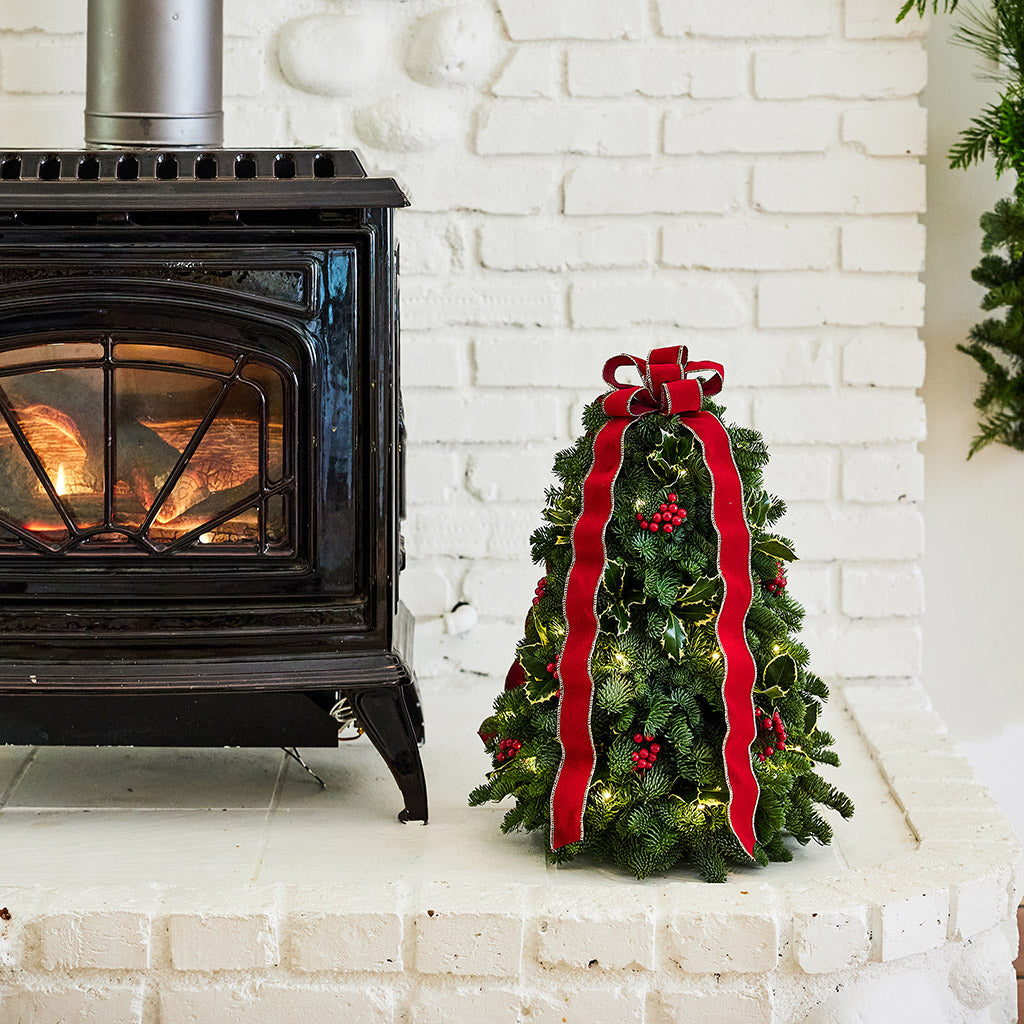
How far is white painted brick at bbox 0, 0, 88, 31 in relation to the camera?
82.7 inches

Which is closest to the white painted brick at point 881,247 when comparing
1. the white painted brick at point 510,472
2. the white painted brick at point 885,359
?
the white painted brick at point 885,359

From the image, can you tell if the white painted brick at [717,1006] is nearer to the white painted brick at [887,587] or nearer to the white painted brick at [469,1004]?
the white painted brick at [469,1004]

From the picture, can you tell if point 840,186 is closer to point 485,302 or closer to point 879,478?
point 879,478

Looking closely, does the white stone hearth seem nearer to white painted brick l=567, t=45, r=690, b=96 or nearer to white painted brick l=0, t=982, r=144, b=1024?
white painted brick l=0, t=982, r=144, b=1024

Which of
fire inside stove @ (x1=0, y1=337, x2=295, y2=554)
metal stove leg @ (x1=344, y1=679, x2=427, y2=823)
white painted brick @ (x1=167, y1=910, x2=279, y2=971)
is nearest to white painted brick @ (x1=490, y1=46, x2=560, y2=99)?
fire inside stove @ (x1=0, y1=337, x2=295, y2=554)

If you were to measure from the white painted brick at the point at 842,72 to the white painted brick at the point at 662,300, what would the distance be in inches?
12.8

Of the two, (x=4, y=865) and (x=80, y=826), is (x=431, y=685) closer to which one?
(x=80, y=826)

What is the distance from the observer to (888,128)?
6.99ft

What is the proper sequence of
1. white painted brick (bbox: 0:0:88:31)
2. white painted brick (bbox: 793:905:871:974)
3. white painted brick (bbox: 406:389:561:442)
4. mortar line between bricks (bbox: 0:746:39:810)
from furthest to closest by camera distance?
1. white painted brick (bbox: 406:389:561:442)
2. white painted brick (bbox: 0:0:88:31)
3. mortar line between bricks (bbox: 0:746:39:810)
4. white painted brick (bbox: 793:905:871:974)

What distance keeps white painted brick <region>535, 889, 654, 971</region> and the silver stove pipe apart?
1.16 meters

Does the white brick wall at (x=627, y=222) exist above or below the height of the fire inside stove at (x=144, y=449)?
above

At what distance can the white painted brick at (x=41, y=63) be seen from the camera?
2111 mm

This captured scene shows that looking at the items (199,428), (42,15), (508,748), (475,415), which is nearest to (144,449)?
(199,428)

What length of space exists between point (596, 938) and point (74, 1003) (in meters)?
0.59
